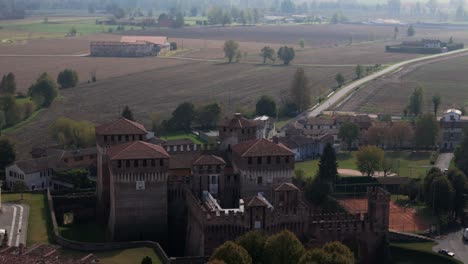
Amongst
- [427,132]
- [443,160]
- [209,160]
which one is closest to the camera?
[209,160]

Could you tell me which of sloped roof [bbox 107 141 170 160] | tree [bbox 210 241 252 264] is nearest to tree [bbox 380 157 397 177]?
sloped roof [bbox 107 141 170 160]

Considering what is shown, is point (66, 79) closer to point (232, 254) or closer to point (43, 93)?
point (43, 93)

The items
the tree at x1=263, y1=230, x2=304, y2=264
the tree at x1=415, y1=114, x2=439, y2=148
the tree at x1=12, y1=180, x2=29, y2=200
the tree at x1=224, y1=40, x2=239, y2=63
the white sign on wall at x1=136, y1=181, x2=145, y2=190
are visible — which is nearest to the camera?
the tree at x1=263, y1=230, x2=304, y2=264

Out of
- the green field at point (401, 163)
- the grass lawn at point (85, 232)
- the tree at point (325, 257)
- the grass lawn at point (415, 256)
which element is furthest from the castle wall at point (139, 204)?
the green field at point (401, 163)

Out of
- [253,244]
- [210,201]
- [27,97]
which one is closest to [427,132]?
[210,201]

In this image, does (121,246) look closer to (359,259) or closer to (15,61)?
(359,259)

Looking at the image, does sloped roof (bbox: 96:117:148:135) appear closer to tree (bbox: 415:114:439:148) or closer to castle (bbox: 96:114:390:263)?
castle (bbox: 96:114:390:263)
